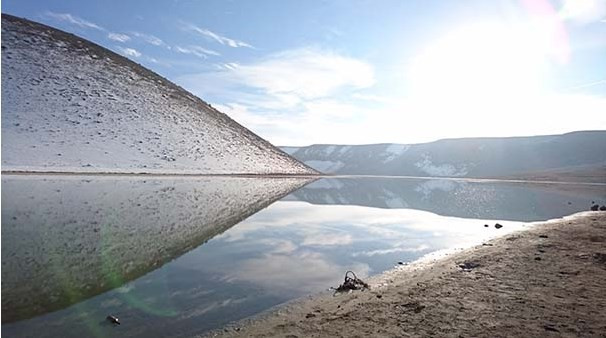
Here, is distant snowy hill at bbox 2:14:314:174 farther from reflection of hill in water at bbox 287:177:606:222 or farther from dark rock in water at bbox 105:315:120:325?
dark rock in water at bbox 105:315:120:325

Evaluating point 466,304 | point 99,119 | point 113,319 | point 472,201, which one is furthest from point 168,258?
point 99,119

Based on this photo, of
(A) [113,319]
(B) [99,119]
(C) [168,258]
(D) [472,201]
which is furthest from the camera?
(B) [99,119]

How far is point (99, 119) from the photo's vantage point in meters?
63.1

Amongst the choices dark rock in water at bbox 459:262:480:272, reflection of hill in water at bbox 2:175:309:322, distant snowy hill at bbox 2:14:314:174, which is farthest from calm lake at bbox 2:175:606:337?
distant snowy hill at bbox 2:14:314:174

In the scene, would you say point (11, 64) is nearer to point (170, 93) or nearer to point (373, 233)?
point (170, 93)

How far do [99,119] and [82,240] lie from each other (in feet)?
189

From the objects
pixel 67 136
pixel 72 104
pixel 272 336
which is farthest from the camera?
pixel 72 104

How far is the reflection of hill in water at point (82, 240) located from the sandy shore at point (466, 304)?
4.28 metres

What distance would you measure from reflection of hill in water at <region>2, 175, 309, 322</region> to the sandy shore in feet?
14.0

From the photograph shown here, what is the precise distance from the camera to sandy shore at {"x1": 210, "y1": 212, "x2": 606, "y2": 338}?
21.7 feet

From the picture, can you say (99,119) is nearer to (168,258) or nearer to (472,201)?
(472,201)

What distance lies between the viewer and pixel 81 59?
82.2 metres

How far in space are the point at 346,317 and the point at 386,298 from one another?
160 cm

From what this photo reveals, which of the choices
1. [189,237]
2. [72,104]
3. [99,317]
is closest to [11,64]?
[72,104]
